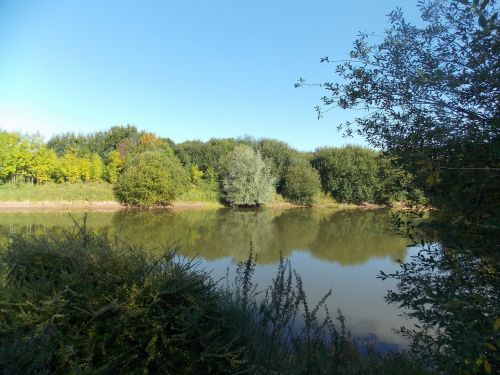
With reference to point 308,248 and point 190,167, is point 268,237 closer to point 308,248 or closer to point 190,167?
point 308,248

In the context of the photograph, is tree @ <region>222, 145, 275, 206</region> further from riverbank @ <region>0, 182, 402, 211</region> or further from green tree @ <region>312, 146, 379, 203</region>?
green tree @ <region>312, 146, 379, 203</region>

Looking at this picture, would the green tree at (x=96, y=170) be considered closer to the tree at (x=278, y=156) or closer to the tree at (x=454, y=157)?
the tree at (x=278, y=156)

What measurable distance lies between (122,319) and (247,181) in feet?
96.0

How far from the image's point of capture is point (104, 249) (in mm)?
3051

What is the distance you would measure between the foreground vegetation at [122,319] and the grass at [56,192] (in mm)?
25997

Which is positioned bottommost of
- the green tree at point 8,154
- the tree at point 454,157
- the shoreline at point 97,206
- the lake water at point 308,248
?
the lake water at point 308,248

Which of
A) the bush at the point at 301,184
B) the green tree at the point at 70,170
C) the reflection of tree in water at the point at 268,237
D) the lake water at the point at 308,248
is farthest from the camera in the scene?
the bush at the point at 301,184

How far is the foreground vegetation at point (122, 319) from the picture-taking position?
238cm

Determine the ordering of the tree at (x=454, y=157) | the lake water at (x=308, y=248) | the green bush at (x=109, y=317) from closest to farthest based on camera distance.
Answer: the tree at (x=454, y=157)
the green bush at (x=109, y=317)
the lake water at (x=308, y=248)

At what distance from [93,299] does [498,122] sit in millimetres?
2806

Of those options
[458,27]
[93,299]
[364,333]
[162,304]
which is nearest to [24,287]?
[93,299]

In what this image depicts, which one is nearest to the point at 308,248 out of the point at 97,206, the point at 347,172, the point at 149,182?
the point at 149,182

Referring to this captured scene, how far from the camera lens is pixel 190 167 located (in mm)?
36906

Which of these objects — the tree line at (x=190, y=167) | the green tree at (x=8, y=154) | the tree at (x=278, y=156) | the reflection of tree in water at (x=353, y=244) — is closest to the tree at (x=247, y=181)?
the tree line at (x=190, y=167)
